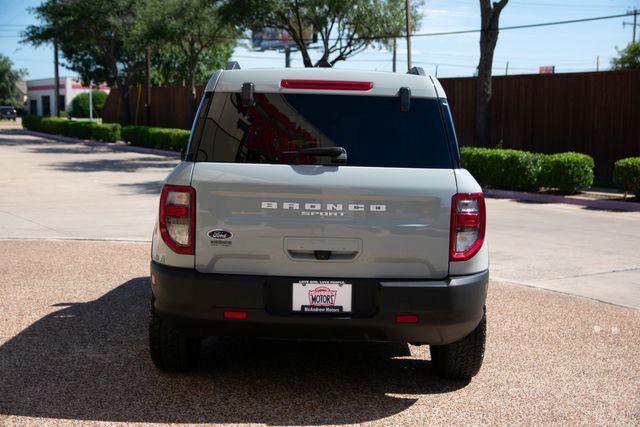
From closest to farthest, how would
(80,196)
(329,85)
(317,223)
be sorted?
(317,223) → (329,85) → (80,196)

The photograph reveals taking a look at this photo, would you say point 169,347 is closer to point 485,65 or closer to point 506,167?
point 506,167

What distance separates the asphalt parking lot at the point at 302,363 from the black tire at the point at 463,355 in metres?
0.10

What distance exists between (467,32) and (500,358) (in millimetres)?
29144

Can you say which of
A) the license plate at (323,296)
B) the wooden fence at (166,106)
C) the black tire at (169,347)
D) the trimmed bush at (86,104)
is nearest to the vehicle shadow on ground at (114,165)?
the wooden fence at (166,106)

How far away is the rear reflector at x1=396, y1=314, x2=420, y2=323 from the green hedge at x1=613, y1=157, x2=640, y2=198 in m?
12.9

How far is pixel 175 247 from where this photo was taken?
14.8 feet

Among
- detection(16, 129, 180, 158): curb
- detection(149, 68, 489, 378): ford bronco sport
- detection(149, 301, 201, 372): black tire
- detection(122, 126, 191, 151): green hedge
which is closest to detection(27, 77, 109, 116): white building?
detection(16, 129, 180, 158): curb

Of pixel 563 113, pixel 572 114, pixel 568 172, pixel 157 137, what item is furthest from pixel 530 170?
pixel 157 137

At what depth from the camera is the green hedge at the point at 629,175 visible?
52.5 feet

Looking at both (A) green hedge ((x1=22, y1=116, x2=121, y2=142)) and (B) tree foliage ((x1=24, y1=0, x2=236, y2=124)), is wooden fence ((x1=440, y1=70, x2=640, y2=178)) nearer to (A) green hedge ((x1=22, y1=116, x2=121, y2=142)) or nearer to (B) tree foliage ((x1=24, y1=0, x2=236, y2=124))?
(B) tree foliage ((x1=24, y1=0, x2=236, y2=124))

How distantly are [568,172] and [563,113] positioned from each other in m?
4.32

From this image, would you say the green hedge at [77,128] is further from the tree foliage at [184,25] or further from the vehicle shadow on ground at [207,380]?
the vehicle shadow on ground at [207,380]

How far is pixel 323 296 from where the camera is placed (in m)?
4.43

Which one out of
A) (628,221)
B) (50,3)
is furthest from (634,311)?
(50,3)
